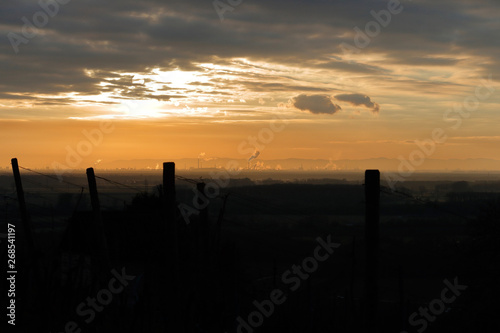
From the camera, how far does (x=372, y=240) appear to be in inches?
420

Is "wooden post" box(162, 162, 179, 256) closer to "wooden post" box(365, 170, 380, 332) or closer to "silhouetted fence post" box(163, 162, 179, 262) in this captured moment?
"silhouetted fence post" box(163, 162, 179, 262)

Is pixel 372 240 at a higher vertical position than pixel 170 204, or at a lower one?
lower

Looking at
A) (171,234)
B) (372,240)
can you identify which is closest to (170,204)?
(171,234)

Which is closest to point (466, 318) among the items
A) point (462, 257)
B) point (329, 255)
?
point (462, 257)

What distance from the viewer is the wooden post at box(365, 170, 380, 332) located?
1056 centimetres

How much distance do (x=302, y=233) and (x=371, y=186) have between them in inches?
3763

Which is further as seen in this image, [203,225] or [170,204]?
[203,225]
